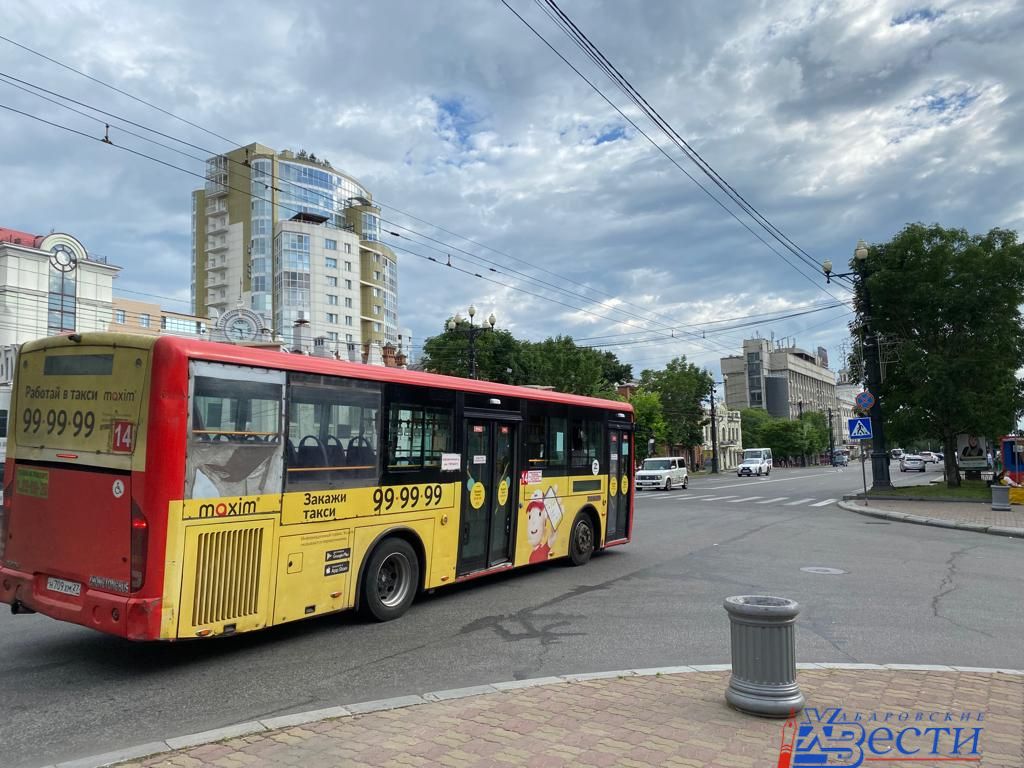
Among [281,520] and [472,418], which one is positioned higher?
[472,418]

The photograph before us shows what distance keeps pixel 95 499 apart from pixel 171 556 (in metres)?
0.91

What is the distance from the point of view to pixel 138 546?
578 cm

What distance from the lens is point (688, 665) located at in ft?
20.5

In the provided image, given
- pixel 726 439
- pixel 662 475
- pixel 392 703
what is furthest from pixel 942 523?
pixel 726 439

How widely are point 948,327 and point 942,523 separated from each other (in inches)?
474

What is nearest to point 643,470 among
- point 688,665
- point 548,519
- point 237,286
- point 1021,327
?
point 1021,327

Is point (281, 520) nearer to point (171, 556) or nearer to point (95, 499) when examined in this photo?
point (171, 556)

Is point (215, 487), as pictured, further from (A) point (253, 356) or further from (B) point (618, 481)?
(B) point (618, 481)

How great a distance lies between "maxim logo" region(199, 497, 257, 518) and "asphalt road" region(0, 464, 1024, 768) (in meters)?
1.32

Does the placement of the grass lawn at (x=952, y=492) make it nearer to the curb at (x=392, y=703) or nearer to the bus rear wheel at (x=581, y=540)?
the bus rear wheel at (x=581, y=540)

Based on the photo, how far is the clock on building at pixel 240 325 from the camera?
48.6 metres

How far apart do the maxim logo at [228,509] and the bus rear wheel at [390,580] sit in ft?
5.63

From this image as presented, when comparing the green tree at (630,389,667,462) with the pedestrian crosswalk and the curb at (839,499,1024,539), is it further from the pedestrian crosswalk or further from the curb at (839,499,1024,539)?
the curb at (839,499,1024,539)

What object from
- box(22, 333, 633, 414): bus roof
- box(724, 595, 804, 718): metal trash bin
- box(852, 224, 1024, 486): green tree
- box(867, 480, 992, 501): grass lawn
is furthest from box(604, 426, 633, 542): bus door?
box(852, 224, 1024, 486): green tree
